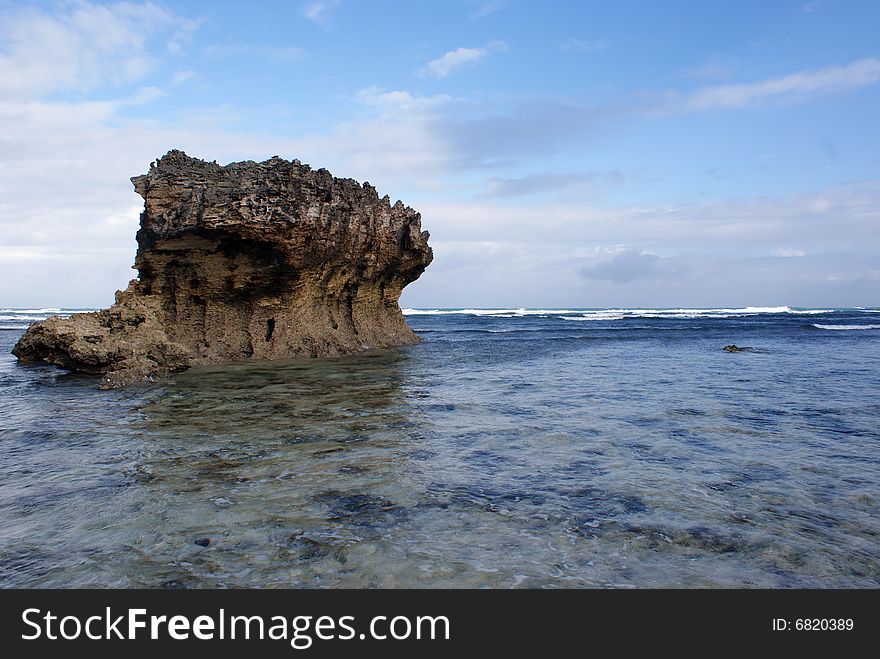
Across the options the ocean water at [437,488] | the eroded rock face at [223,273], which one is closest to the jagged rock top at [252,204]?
the eroded rock face at [223,273]

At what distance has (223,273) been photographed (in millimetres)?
18219

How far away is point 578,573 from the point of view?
Result: 4121 mm

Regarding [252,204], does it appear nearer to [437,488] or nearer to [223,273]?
[223,273]

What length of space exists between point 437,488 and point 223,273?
1460 cm

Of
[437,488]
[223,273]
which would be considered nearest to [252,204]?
[223,273]

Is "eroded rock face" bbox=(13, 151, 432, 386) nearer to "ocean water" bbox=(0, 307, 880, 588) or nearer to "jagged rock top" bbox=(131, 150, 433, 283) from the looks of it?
"jagged rock top" bbox=(131, 150, 433, 283)

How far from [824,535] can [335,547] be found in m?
4.28

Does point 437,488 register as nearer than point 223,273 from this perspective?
Yes

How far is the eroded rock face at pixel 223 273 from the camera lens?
16.1m

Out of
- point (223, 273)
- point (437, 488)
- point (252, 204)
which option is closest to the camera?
point (437, 488)

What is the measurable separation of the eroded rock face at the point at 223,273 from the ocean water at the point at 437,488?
3.54 meters
